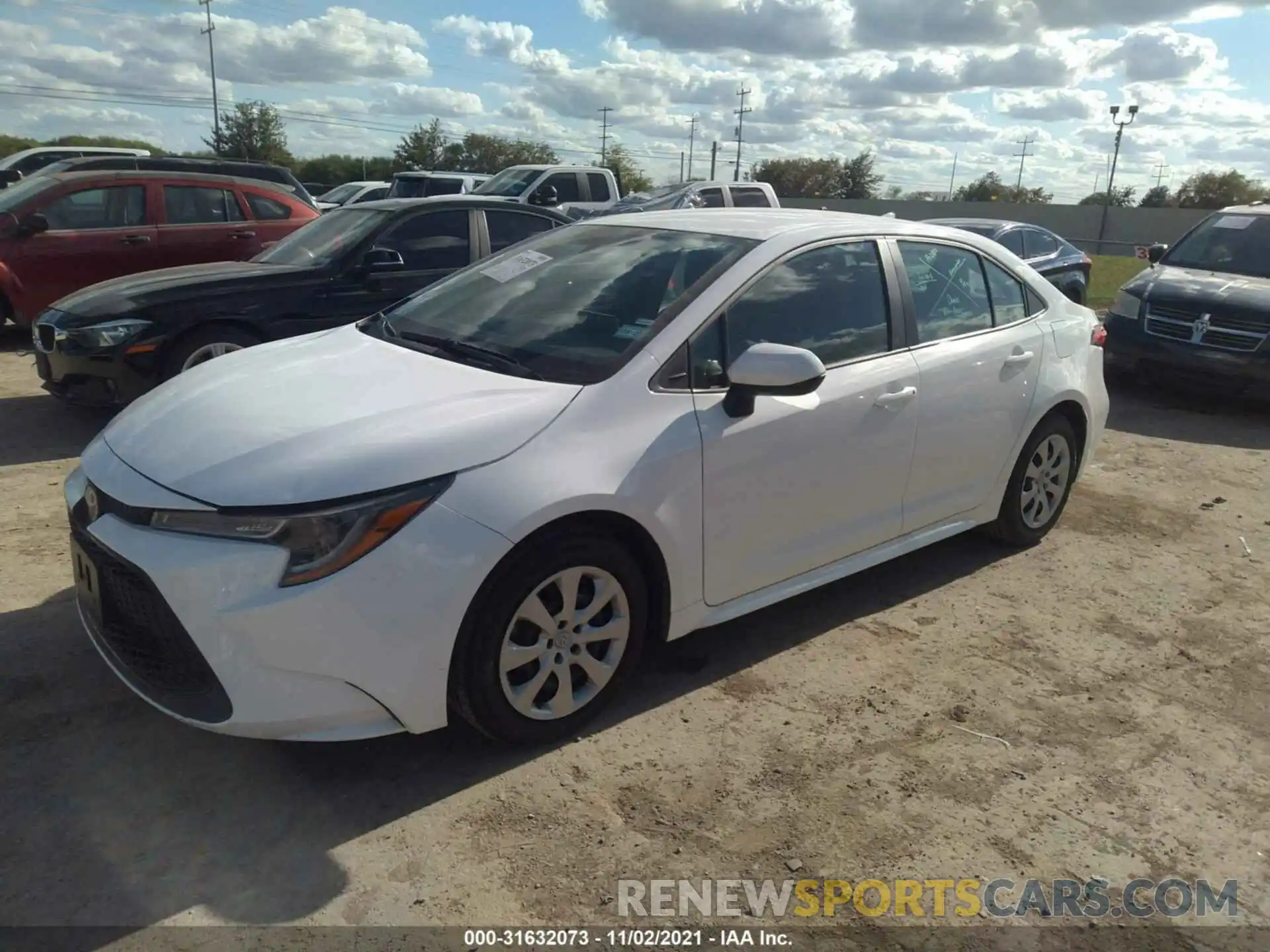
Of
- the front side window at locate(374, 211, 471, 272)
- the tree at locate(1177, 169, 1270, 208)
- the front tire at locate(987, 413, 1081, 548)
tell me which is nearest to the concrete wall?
the tree at locate(1177, 169, 1270, 208)

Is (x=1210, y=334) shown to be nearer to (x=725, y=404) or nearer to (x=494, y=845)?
(x=725, y=404)

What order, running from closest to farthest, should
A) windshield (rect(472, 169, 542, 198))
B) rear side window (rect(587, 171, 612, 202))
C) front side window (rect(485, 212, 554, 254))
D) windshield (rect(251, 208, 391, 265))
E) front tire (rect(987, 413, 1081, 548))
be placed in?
front tire (rect(987, 413, 1081, 548)) → windshield (rect(251, 208, 391, 265)) → front side window (rect(485, 212, 554, 254)) → windshield (rect(472, 169, 542, 198)) → rear side window (rect(587, 171, 612, 202))

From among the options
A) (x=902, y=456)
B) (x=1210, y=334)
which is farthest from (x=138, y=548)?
(x=1210, y=334)

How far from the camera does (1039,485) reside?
5.00m

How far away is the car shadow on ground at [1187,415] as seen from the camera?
782 cm

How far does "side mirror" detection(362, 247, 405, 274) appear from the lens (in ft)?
22.8

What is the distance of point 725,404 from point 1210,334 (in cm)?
711

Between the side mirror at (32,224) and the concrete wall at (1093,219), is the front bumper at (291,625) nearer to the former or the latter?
the side mirror at (32,224)

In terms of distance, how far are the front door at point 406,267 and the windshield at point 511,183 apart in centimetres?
1055

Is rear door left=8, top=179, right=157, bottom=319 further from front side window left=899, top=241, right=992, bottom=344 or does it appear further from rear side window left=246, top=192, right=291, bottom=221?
front side window left=899, top=241, right=992, bottom=344

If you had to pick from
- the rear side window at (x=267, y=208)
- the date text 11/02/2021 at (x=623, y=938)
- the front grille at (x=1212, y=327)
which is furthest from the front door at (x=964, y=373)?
the rear side window at (x=267, y=208)

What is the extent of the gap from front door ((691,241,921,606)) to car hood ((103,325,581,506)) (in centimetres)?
63

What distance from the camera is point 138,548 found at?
2.74 meters

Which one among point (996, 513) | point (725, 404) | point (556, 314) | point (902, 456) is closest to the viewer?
point (725, 404)
